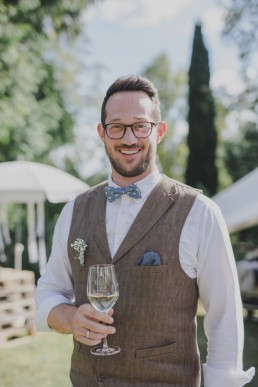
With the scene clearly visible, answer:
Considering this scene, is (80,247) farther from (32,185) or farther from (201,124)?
(201,124)

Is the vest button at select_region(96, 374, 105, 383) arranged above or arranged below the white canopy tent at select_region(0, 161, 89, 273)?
below

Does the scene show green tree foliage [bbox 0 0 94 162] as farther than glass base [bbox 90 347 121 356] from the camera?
Yes

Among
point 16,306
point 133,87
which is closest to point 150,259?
point 133,87

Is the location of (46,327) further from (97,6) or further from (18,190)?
(97,6)

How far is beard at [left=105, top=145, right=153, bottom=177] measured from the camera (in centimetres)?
188

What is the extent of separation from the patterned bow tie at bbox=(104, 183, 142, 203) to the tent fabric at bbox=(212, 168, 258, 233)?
19.4 ft

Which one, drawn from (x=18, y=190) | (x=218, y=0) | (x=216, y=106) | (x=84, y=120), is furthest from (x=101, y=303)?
(x=84, y=120)

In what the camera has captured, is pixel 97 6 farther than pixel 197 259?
Yes

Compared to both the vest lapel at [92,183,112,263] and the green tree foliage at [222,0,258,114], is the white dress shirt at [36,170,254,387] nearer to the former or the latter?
the vest lapel at [92,183,112,263]

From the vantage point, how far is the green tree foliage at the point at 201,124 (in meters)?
21.4

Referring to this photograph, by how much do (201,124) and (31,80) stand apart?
1087 cm

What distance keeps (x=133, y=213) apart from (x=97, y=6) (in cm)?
947

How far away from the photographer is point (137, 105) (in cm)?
185

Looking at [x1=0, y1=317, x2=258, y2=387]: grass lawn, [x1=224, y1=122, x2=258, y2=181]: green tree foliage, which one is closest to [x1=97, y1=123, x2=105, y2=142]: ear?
[x1=0, y1=317, x2=258, y2=387]: grass lawn
